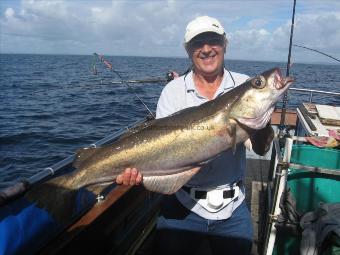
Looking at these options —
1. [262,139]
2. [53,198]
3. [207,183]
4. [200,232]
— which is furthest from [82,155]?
[262,139]

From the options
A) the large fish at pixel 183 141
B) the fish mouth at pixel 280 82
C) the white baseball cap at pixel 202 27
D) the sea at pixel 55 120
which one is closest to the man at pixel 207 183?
the white baseball cap at pixel 202 27

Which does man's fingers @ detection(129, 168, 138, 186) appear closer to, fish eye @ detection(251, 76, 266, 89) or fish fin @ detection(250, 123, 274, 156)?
fish fin @ detection(250, 123, 274, 156)

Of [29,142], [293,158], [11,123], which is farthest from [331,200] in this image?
[11,123]

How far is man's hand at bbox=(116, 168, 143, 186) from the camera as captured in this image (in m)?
3.58

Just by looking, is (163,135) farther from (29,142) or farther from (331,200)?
(29,142)

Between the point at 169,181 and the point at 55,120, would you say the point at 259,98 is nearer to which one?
the point at 169,181

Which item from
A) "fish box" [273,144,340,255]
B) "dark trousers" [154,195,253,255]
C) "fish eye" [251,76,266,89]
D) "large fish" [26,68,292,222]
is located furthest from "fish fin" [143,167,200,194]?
"fish box" [273,144,340,255]

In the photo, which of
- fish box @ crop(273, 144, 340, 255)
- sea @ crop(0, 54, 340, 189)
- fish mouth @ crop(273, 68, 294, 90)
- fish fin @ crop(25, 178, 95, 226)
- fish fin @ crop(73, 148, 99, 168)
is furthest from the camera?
sea @ crop(0, 54, 340, 189)

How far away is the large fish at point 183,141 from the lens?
340 cm

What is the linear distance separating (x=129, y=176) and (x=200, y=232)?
980 millimetres

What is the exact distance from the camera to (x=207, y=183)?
147 inches

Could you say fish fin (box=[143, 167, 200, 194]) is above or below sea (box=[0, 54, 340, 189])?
above

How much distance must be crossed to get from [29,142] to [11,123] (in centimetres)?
419

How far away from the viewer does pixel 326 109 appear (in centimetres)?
698
